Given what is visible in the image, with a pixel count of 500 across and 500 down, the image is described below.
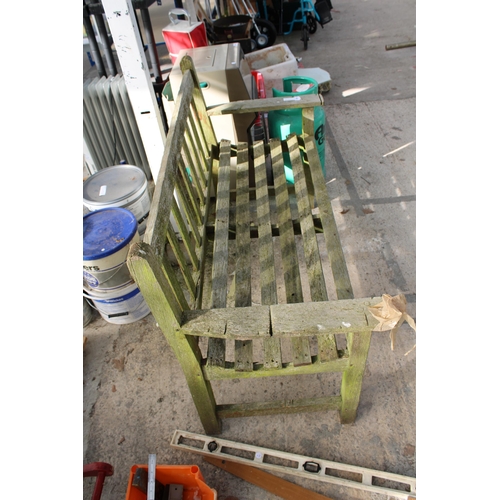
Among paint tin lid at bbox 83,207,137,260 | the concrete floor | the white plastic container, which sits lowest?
the concrete floor

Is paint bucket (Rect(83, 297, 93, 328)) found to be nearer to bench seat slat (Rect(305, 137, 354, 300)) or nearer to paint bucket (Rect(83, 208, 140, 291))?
paint bucket (Rect(83, 208, 140, 291))

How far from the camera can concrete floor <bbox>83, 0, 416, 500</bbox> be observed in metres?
1.96

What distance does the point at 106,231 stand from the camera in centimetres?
229

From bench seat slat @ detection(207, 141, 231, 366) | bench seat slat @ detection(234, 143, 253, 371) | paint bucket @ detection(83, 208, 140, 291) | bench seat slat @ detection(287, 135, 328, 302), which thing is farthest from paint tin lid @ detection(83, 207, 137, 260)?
bench seat slat @ detection(287, 135, 328, 302)

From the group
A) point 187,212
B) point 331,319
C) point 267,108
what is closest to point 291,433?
point 331,319

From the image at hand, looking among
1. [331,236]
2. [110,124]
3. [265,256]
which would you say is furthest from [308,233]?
[110,124]

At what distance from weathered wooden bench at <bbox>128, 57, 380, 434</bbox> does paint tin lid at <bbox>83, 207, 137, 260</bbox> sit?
0.37 metres

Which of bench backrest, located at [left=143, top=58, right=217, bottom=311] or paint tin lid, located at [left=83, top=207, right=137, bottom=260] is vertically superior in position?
bench backrest, located at [left=143, top=58, right=217, bottom=311]

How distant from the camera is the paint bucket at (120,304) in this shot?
2.46 m

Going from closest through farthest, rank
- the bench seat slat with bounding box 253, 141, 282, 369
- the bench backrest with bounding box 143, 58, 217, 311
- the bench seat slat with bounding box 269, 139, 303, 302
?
the bench backrest with bounding box 143, 58, 217, 311 → the bench seat slat with bounding box 253, 141, 282, 369 → the bench seat slat with bounding box 269, 139, 303, 302

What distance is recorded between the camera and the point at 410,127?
427 centimetres

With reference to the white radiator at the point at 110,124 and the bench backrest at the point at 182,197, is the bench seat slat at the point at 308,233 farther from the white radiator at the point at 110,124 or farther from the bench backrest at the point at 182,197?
the white radiator at the point at 110,124

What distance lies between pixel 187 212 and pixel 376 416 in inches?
57.6

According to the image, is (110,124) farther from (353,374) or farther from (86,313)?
→ (353,374)
